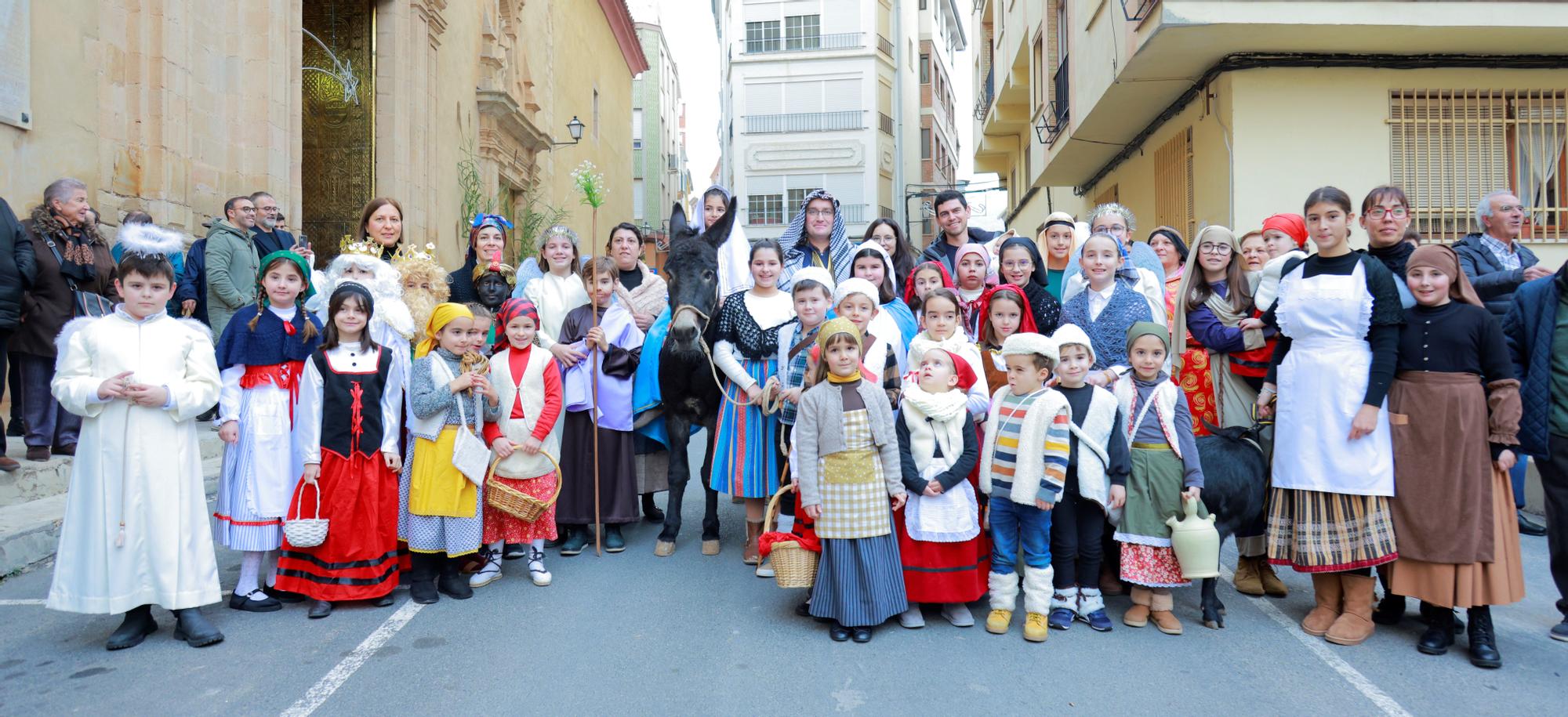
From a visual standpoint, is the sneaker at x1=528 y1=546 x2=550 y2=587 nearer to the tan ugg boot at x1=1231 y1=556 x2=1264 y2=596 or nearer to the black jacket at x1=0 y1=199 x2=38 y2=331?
the tan ugg boot at x1=1231 y1=556 x2=1264 y2=596

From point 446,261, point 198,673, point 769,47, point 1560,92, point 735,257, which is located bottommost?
point 198,673

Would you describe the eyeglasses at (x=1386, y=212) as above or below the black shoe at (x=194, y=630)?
above

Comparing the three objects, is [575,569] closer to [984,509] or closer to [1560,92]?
[984,509]

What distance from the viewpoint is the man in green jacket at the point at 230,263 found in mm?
7207

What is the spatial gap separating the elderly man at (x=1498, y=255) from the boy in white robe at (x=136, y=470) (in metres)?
7.20

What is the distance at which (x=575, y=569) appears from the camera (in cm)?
544

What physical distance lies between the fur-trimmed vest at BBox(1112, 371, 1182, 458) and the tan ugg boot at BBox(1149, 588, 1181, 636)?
26.5 inches

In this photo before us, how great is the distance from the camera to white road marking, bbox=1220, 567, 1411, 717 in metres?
3.50

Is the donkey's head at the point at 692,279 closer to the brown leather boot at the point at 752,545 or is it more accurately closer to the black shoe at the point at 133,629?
the brown leather boot at the point at 752,545

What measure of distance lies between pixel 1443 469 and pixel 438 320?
4.92 m

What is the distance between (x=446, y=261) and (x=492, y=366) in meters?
11.6

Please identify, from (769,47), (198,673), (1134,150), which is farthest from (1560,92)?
(769,47)

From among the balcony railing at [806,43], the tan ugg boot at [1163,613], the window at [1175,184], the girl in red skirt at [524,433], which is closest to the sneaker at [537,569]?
the girl in red skirt at [524,433]

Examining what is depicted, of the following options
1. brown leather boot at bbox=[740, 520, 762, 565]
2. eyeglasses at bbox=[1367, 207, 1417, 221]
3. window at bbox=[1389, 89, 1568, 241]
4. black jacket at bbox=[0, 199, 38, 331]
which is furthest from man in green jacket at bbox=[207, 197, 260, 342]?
window at bbox=[1389, 89, 1568, 241]
